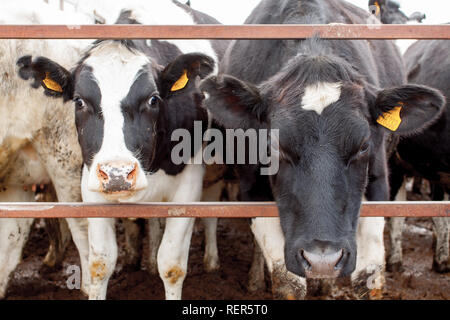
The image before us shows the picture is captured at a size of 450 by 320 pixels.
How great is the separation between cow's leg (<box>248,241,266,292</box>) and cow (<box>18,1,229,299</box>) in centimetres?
103

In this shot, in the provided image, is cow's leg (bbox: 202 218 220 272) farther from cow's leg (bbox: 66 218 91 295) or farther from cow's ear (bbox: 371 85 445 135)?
cow's ear (bbox: 371 85 445 135)

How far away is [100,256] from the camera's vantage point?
3840mm

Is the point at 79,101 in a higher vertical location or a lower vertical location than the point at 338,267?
higher

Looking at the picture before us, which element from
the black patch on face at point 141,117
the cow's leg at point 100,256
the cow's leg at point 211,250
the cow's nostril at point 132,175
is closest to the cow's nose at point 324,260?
the cow's nostril at point 132,175

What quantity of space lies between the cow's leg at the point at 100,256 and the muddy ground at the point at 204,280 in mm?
698

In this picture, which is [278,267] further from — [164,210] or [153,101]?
[153,101]

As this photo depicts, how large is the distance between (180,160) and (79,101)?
93cm

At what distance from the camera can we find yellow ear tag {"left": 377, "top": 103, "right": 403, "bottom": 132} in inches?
115

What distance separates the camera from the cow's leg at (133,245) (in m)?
5.26

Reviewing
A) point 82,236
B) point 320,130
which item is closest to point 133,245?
point 82,236

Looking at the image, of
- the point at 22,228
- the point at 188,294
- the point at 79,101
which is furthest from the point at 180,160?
the point at 22,228

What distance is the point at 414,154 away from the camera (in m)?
5.22

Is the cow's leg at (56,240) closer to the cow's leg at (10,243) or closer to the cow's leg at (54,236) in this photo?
the cow's leg at (54,236)

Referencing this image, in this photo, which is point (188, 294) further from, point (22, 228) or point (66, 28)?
point (66, 28)
